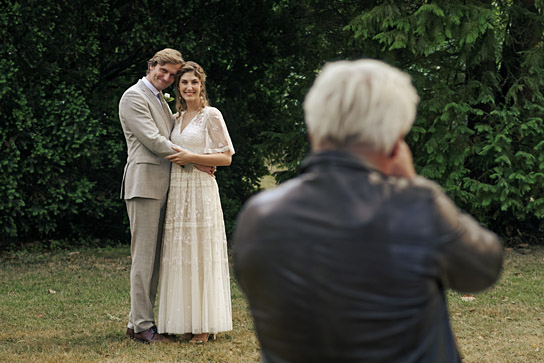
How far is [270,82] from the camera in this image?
472 inches

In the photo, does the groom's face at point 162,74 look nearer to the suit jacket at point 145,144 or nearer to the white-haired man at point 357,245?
the suit jacket at point 145,144

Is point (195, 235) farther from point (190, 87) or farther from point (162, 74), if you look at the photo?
point (162, 74)

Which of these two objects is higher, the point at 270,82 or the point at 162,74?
the point at 162,74

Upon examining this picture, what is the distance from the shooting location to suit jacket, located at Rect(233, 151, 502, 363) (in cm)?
161

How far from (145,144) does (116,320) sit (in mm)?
1930

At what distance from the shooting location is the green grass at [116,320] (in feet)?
17.7

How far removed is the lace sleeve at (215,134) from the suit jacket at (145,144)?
33 cm

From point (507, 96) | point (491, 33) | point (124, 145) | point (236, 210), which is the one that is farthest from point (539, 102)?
point (124, 145)

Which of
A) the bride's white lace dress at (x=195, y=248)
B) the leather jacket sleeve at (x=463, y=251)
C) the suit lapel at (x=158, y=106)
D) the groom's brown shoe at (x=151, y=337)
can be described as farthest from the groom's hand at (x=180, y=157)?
the leather jacket sleeve at (x=463, y=251)

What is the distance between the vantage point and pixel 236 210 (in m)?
11.7

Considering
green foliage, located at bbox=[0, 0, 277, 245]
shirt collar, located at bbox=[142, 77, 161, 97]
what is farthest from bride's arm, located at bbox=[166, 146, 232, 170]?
green foliage, located at bbox=[0, 0, 277, 245]

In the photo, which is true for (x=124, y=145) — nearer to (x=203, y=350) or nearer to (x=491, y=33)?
(x=491, y=33)

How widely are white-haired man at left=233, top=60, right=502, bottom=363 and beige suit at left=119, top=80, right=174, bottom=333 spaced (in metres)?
3.90

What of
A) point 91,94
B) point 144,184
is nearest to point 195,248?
point 144,184
